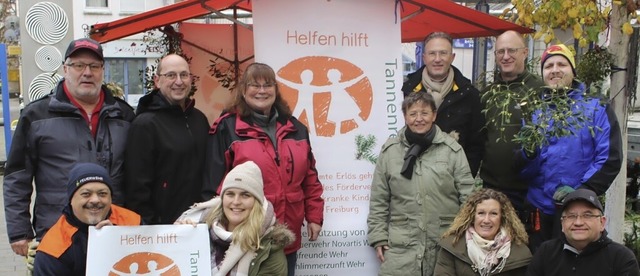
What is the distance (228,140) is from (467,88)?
173 cm

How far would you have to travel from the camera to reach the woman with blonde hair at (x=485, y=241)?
3.93 metres

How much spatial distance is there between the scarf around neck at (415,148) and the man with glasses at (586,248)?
2.96ft

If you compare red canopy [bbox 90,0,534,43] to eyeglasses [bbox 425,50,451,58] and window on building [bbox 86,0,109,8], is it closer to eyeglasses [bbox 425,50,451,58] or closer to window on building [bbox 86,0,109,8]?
eyeglasses [bbox 425,50,451,58]

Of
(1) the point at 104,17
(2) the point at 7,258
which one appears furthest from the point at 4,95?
(1) the point at 104,17

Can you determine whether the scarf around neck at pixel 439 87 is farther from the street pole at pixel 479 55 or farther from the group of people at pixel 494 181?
the street pole at pixel 479 55

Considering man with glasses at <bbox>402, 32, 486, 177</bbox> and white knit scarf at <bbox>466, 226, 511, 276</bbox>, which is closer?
white knit scarf at <bbox>466, 226, 511, 276</bbox>

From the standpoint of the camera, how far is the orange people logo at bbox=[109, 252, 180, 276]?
3416 mm

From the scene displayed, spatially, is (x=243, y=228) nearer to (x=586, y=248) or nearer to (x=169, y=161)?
(x=169, y=161)

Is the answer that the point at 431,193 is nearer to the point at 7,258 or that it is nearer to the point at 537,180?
the point at 537,180

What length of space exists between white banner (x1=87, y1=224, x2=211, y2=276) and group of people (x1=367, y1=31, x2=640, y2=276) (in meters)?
1.34

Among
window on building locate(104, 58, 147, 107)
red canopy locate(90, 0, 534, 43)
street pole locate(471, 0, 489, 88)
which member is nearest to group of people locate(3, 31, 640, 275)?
red canopy locate(90, 0, 534, 43)

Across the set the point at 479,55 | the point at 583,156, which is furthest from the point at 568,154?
the point at 479,55

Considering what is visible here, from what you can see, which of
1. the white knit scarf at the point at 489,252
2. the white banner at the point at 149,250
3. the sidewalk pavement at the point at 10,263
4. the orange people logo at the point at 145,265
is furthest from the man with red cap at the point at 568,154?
the sidewalk pavement at the point at 10,263

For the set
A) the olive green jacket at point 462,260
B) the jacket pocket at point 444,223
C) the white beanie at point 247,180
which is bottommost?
the olive green jacket at point 462,260
